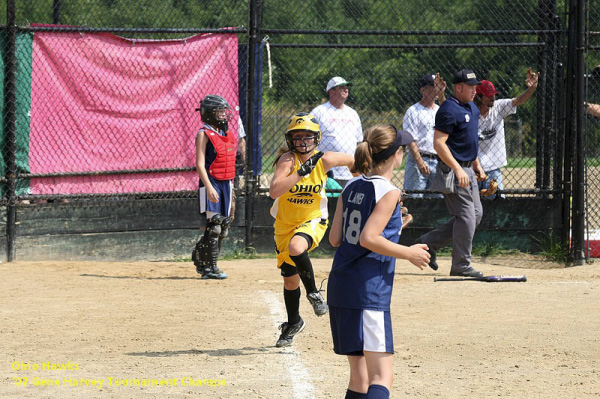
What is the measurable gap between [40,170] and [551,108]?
594 cm

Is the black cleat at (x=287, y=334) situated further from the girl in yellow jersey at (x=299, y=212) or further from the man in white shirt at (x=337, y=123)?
the man in white shirt at (x=337, y=123)

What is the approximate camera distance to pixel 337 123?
35.8ft

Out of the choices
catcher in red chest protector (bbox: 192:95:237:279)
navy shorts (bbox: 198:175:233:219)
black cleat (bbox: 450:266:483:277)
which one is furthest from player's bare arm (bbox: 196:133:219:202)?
black cleat (bbox: 450:266:483:277)

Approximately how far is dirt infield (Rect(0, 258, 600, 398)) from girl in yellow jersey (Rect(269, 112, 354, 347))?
286 mm

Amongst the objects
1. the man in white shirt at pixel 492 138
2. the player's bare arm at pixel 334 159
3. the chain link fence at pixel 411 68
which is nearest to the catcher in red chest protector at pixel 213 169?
the chain link fence at pixel 411 68

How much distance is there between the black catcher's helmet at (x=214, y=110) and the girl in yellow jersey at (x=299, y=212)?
9.70 feet

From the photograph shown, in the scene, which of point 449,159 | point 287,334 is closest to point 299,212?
point 287,334

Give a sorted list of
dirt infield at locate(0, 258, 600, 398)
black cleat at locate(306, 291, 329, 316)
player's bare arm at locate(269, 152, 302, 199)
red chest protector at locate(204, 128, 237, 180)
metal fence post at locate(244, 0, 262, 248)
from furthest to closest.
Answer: metal fence post at locate(244, 0, 262, 248) → red chest protector at locate(204, 128, 237, 180) → black cleat at locate(306, 291, 329, 316) → player's bare arm at locate(269, 152, 302, 199) → dirt infield at locate(0, 258, 600, 398)

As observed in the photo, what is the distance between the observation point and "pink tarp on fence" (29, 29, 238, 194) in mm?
10250

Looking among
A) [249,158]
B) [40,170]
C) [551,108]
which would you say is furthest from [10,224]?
[551,108]

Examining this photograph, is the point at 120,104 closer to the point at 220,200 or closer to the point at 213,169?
the point at 213,169

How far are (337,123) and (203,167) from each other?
227 centimetres

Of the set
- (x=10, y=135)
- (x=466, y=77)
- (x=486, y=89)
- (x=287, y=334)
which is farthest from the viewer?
(x=486, y=89)

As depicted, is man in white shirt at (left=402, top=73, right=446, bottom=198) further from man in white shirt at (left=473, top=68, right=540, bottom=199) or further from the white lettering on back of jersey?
the white lettering on back of jersey
